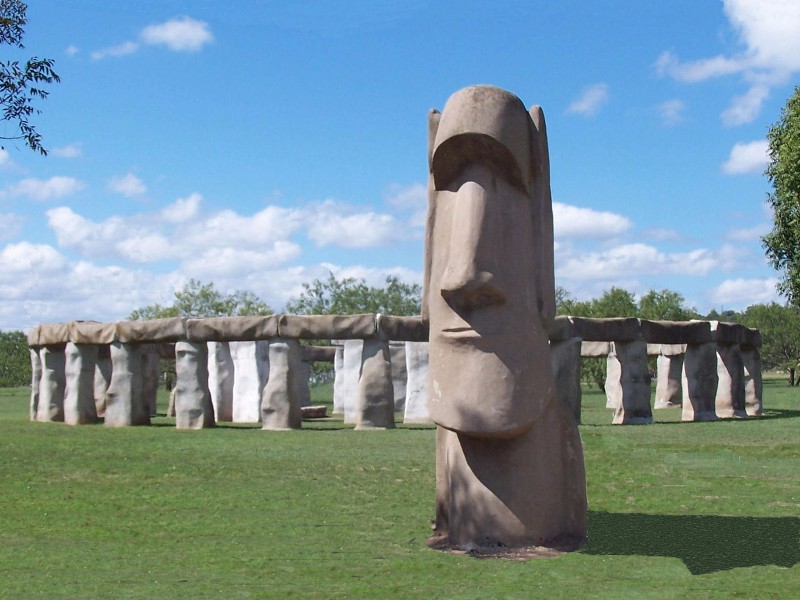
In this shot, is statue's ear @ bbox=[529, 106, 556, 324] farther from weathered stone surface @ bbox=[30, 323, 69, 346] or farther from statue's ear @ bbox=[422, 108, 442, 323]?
weathered stone surface @ bbox=[30, 323, 69, 346]

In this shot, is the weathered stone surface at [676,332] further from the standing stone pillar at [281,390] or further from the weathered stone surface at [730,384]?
the standing stone pillar at [281,390]

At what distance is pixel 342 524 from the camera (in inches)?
303

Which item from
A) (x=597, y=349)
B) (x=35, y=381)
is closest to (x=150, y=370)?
(x=35, y=381)

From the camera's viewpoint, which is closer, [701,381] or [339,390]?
[701,381]

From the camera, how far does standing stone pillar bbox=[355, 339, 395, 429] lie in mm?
17781

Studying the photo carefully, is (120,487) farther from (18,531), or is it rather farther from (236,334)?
(236,334)

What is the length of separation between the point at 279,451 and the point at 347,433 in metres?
3.53

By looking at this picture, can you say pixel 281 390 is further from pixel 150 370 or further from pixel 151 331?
pixel 150 370

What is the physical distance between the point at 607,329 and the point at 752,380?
6606mm

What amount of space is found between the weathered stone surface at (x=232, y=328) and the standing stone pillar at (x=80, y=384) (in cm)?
287

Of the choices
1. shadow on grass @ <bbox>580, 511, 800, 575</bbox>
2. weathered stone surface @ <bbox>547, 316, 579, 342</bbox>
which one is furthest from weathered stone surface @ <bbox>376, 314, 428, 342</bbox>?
shadow on grass @ <bbox>580, 511, 800, 575</bbox>

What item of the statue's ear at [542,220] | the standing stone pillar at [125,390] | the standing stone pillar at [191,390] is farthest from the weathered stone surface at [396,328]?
the statue's ear at [542,220]

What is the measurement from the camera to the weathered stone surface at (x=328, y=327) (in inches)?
704

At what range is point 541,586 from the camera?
556cm
